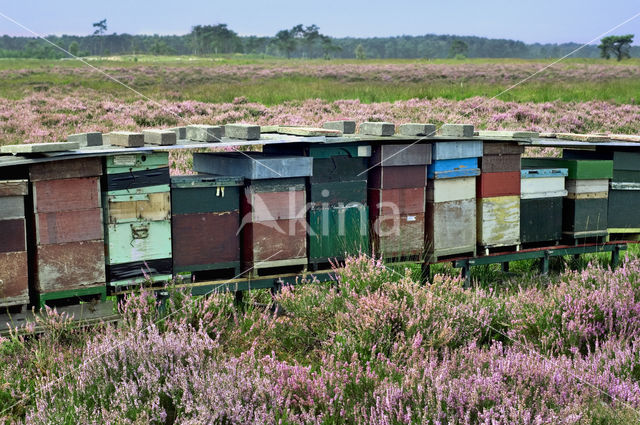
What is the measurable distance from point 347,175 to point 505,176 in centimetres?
228

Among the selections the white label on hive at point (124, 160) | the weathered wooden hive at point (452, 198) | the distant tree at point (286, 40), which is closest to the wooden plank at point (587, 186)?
the weathered wooden hive at point (452, 198)

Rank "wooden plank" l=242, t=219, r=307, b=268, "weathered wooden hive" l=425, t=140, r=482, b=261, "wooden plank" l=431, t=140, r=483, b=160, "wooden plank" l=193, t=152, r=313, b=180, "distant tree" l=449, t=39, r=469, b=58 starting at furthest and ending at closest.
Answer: "distant tree" l=449, t=39, r=469, b=58 < "weathered wooden hive" l=425, t=140, r=482, b=261 < "wooden plank" l=431, t=140, r=483, b=160 < "wooden plank" l=242, t=219, r=307, b=268 < "wooden plank" l=193, t=152, r=313, b=180

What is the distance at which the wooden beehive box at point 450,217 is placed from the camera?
28.1 ft

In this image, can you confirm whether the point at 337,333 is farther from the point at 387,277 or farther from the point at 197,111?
the point at 197,111

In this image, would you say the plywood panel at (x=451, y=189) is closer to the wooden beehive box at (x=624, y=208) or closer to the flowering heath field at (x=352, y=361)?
the flowering heath field at (x=352, y=361)

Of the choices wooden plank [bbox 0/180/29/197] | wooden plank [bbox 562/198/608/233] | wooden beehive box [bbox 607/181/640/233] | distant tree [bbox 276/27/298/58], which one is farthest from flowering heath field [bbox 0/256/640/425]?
distant tree [bbox 276/27/298/58]

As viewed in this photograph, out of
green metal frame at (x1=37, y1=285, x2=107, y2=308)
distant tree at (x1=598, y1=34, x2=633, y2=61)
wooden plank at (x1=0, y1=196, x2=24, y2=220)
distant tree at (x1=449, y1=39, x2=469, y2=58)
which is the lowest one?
green metal frame at (x1=37, y1=285, x2=107, y2=308)

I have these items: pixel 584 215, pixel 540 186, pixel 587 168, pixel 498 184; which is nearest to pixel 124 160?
pixel 498 184

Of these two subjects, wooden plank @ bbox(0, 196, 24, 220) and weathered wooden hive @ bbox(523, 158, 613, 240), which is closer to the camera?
wooden plank @ bbox(0, 196, 24, 220)

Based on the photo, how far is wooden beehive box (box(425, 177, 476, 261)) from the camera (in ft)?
28.1

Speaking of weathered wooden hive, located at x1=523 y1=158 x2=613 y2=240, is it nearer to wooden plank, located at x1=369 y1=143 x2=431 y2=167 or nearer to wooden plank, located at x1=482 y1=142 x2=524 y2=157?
wooden plank, located at x1=482 y1=142 x2=524 y2=157

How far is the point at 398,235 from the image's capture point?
8.30m

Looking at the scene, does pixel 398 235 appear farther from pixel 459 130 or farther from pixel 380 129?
pixel 459 130

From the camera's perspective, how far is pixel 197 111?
27203mm
